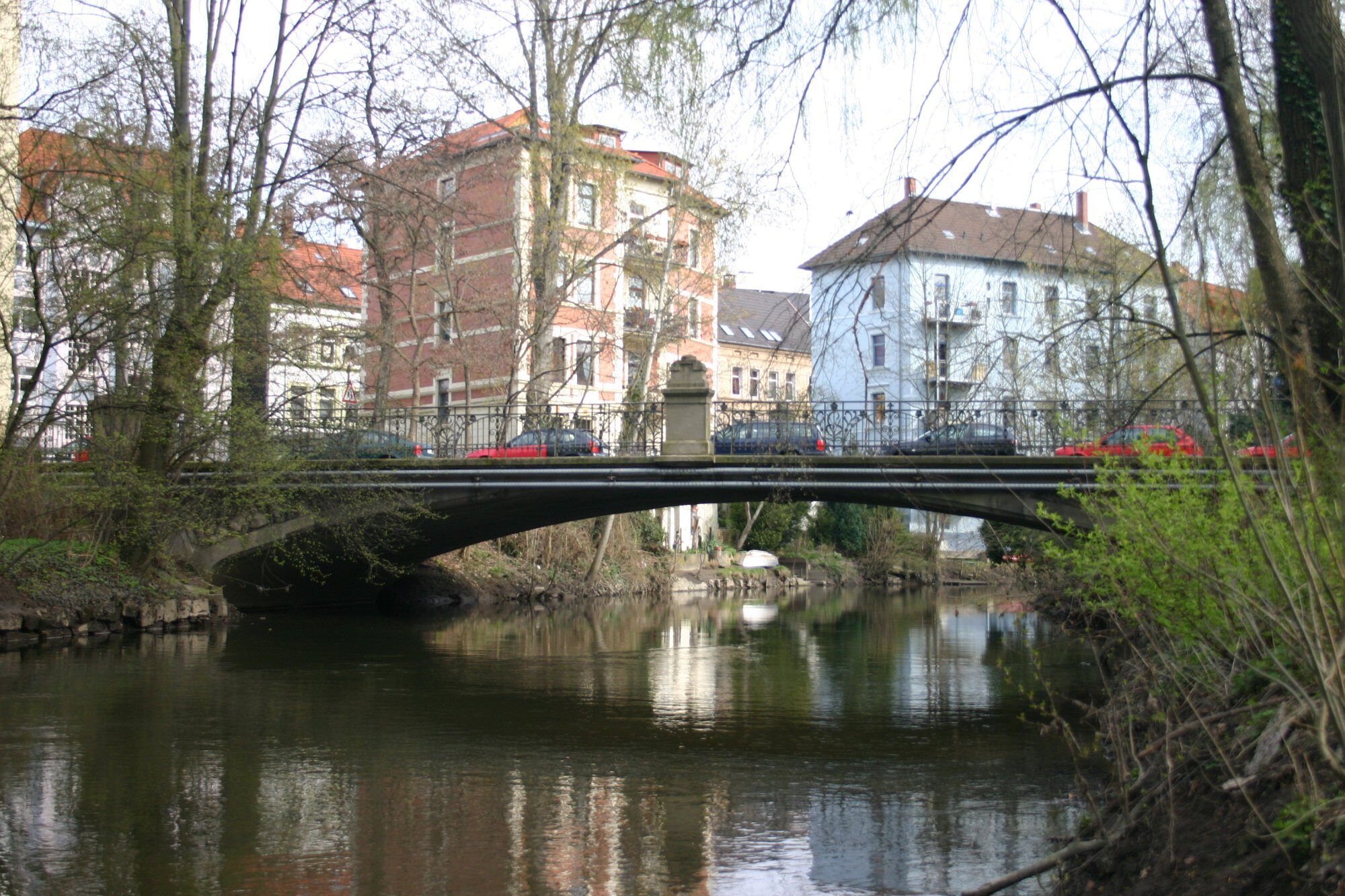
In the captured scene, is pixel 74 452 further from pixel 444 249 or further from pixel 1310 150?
pixel 1310 150

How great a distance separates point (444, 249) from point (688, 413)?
11.9 meters

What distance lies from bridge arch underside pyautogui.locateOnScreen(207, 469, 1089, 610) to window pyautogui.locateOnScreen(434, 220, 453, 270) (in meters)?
6.56

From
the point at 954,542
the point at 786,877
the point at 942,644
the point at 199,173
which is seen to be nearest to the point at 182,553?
the point at 199,173

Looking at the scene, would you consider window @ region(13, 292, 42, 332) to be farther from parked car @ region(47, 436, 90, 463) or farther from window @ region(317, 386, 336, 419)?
window @ region(317, 386, 336, 419)

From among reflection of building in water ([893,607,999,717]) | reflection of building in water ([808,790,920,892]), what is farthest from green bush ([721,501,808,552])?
reflection of building in water ([808,790,920,892])

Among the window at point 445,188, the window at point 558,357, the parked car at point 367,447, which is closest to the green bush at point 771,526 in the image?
the window at point 558,357

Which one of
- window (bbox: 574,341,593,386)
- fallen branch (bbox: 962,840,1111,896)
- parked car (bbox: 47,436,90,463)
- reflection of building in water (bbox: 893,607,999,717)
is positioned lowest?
reflection of building in water (bbox: 893,607,999,717)

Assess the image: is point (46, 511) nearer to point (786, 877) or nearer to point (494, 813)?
point (494, 813)

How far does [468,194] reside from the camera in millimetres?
38406

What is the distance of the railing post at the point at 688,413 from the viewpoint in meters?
20.1

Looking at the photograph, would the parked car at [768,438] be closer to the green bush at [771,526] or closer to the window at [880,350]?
the window at [880,350]

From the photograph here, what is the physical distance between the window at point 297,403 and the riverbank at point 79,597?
3.90 meters

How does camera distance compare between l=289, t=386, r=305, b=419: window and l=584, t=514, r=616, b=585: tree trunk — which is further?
l=584, t=514, r=616, b=585: tree trunk

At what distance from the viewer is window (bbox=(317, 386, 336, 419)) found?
68.9ft
